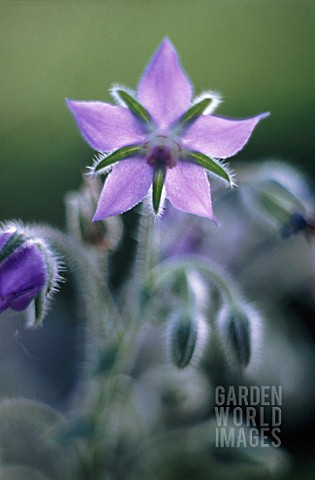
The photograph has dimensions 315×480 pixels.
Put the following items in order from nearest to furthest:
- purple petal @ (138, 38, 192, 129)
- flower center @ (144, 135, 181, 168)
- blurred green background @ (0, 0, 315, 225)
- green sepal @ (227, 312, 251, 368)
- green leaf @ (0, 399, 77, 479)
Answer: purple petal @ (138, 38, 192, 129) < flower center @ (144, 135, 181, 168) < green sepal @ (227, 312, 251, 368) < green leaf @ (0, 399, 77, 479) < blurred green background @ (0, 0, 315, 225)

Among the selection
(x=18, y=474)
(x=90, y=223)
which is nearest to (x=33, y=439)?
(x=18, y=474)

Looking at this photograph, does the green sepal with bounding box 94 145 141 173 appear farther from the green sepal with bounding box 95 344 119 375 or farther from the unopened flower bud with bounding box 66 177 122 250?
the green sepal with bounding box 95 344 119 375

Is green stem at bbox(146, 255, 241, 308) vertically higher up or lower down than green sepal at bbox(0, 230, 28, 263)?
higher up

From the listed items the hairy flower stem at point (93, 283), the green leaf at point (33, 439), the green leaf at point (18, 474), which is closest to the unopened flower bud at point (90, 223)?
the hairy flower stem at point (93, 283)

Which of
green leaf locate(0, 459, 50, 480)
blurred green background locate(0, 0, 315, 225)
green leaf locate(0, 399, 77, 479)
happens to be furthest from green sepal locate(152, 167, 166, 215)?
blurred green background locate(0, 0, 315, 225)

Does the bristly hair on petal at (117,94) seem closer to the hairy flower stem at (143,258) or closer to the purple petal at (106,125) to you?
the purple petal at (106,125)

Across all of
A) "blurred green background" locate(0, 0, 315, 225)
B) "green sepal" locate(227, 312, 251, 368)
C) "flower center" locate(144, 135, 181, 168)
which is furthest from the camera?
"blurred green background" locate(0, 0, 315, 225)

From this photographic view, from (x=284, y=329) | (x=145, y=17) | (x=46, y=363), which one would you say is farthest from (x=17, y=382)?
(x=145, y=17)
